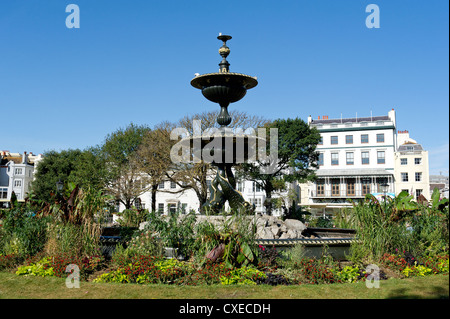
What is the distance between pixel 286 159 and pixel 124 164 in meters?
16.3

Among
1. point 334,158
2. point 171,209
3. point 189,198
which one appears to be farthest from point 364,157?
point 171,209

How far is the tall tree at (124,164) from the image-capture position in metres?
35.7

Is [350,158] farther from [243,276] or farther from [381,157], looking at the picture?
[243,276]

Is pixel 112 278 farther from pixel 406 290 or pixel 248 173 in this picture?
pixel 248 173

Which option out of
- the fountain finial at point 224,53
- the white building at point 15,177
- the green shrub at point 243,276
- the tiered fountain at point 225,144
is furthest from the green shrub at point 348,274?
the white building at point 15,177

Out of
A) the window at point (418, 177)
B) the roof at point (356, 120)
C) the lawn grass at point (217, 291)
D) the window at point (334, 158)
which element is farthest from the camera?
the roof at point (356, 120)

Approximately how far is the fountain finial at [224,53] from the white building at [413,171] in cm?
4507

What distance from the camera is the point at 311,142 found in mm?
35750

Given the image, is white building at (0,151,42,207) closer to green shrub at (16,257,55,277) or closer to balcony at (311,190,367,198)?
balcony at (311,190,367,198)

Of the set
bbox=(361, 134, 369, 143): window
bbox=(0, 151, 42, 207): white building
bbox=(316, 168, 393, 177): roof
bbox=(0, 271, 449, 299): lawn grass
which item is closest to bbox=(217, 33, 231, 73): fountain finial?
bbox=(0, 271, 449, 299): lawn grass

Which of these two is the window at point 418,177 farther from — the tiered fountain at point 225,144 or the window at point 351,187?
the tiered fountain at point 225,144

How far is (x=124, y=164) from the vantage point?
37.7 metres

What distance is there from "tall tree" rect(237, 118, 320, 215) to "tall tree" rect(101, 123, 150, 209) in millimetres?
10109
